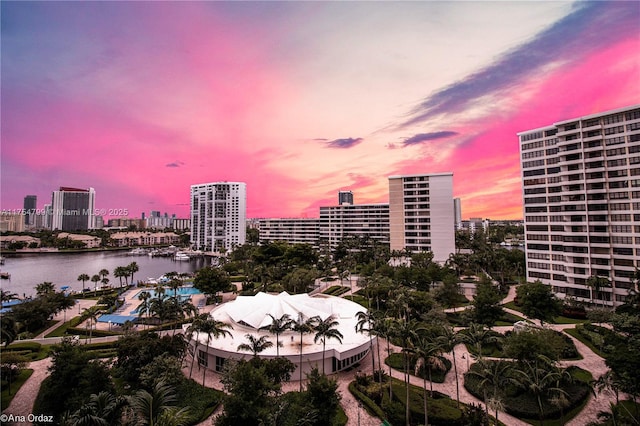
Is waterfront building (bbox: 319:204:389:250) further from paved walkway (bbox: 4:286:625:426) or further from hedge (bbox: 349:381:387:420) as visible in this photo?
hedge (bbox: 349:381:387:420)

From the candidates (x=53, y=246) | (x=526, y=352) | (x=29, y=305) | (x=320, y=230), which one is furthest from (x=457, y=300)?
(x=53, y=246)

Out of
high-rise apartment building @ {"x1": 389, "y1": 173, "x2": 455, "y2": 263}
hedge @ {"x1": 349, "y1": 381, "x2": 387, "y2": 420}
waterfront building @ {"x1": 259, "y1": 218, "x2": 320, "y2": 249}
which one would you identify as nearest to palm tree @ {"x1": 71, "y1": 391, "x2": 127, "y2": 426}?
hedge @ {"x1": 349, "y1": 381, "x2": 387, "y2": 420}

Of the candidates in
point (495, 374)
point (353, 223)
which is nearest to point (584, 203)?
point (495, 374)

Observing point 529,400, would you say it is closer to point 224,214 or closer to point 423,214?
point 423,214

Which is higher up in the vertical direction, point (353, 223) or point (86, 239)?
point (353, 223)

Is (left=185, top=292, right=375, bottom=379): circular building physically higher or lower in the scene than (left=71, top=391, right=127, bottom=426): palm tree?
lower

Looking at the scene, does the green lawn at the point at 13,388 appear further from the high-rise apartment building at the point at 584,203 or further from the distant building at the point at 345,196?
the distant building at the point at 345,196

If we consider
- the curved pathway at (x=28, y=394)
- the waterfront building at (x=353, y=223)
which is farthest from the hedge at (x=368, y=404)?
the waterfront building at (x=353, y=223)
